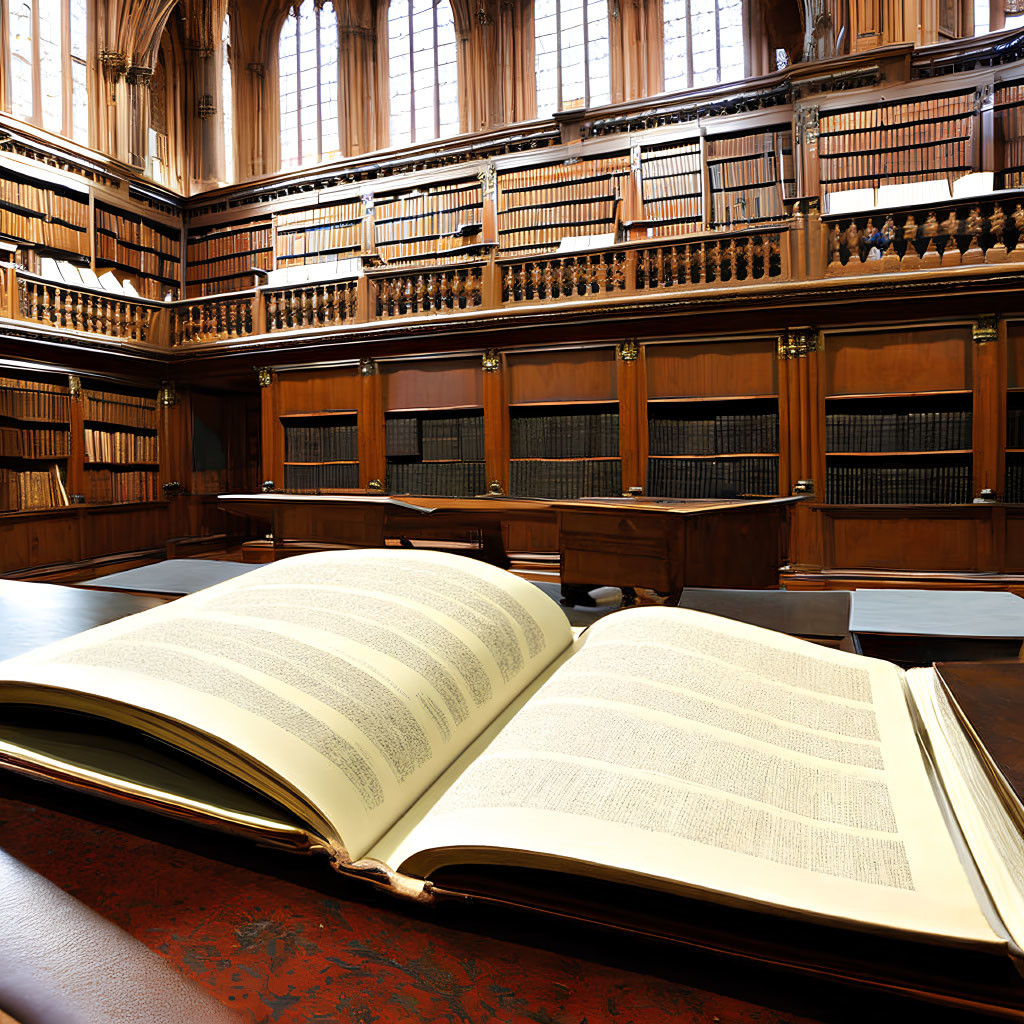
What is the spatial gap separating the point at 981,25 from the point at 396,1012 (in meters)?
10.1

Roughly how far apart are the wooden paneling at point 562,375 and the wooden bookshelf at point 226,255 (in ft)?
14.6

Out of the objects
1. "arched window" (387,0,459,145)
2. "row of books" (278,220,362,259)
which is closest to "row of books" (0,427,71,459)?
"row of books" (278,220,362,259)

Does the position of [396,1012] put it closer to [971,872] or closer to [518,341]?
[971,872]

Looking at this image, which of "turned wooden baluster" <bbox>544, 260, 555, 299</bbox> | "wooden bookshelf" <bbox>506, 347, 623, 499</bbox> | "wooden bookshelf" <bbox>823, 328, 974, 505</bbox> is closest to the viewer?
"wooden bookshelf" <bbox>823, 328, 974, 505</bbox>

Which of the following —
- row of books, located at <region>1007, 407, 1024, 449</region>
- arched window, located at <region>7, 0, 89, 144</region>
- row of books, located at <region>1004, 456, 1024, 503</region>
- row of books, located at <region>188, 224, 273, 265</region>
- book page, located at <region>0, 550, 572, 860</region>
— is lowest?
book page, located at <region>0, 550, 572, 860</region>

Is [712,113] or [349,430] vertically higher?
[712,113]

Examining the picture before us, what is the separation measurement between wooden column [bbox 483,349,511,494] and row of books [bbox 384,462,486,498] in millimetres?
154

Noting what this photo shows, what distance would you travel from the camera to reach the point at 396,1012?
334 mm

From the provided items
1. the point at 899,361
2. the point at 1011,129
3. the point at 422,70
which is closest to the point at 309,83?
the point at 422,70

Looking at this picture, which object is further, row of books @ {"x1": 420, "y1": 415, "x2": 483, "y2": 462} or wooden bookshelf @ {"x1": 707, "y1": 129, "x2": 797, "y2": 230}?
wooden bookshelf @ {"x1": 707, "y1": 129, "x2": 797, "y2": 230}

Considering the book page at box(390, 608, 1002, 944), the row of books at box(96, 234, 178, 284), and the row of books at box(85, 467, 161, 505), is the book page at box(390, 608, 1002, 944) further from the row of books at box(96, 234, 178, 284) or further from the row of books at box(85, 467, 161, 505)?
the row of books at box(96, 234, 178, 284)

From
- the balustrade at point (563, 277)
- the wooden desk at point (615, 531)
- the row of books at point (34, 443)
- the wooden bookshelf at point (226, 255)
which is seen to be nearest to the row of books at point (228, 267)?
the wooden bookshelf at point (226, 255)

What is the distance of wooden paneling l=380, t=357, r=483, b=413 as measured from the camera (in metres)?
7.02

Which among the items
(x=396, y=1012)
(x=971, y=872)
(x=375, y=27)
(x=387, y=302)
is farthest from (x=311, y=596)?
(x=375, y=27)
